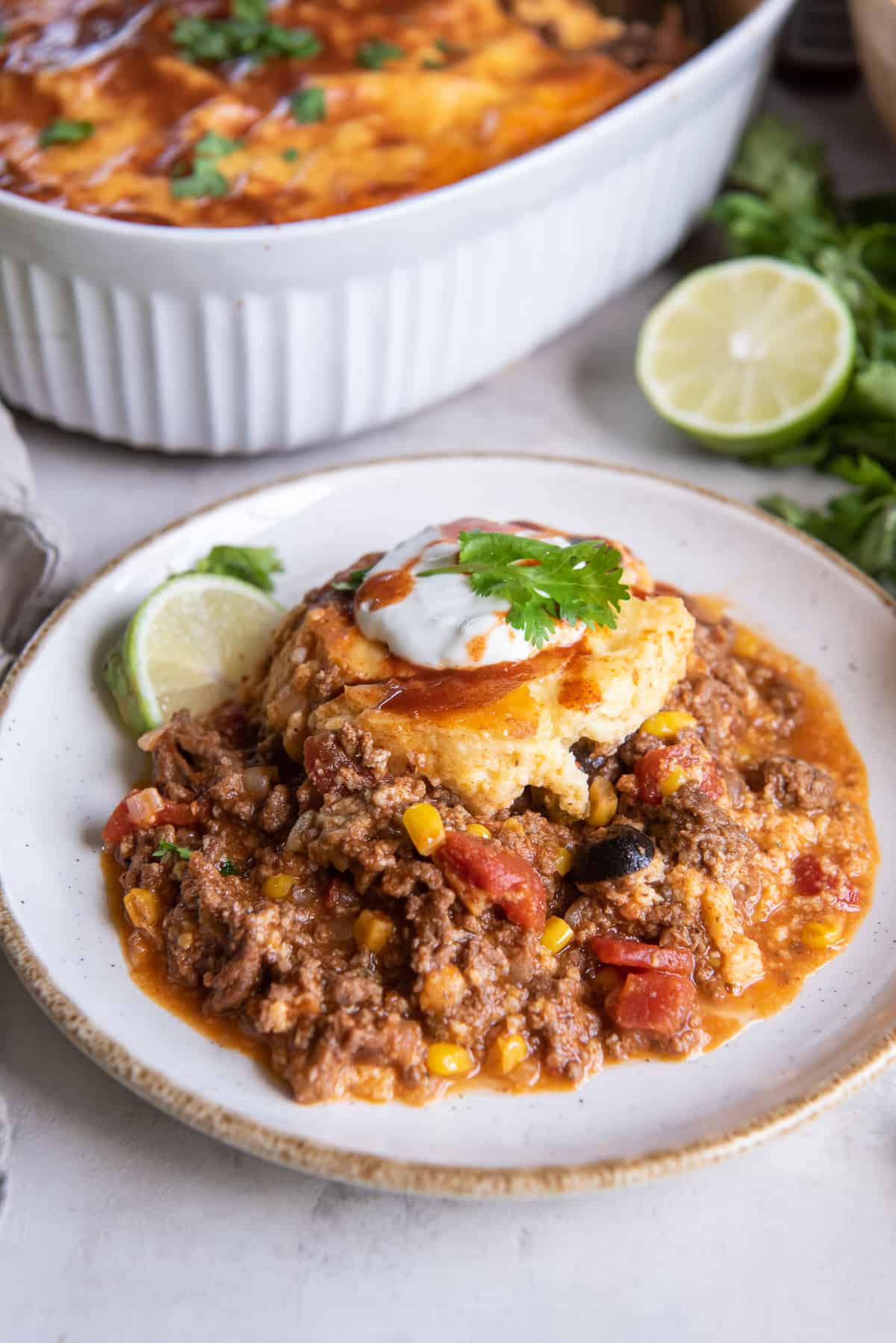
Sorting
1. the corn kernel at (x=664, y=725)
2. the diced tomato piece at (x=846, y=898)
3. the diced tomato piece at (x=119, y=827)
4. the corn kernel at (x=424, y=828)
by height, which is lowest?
the diced tomato piece at (x=846, y=898)

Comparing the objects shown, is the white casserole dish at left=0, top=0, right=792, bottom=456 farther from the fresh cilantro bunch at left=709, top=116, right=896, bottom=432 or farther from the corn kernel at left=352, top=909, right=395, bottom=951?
the corn kernel at left=352, top=909, right=395, bottom=951

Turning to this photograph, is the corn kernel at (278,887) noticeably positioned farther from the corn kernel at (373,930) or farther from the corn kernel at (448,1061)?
the corn kernel at (448,1061)

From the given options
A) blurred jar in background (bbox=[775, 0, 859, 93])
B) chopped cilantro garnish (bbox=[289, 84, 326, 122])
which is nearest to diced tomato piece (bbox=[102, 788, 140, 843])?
chopped cilantro garnish (bbox=[289, 84, 326, 122])

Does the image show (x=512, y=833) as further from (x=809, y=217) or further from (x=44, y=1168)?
(x=809, y=217)

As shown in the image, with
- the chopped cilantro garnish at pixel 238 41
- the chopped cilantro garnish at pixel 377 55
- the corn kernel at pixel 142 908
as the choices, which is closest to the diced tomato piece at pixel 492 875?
the corn kernel at pixel 142 908

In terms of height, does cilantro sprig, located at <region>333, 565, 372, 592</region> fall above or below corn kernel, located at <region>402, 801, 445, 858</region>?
above

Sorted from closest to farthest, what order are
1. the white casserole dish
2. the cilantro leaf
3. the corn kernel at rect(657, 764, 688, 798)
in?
the corn kernel at rect(657, 764, 688, 798)
the cilantro leaf
the white casserole dish

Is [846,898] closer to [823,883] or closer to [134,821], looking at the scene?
[823,883]

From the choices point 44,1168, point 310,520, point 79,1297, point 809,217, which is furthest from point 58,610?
point 809,217
